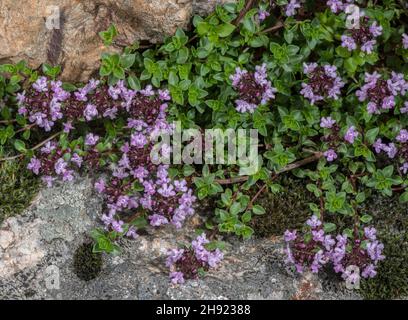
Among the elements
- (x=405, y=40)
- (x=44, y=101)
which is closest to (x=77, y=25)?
(x=44, y=101)

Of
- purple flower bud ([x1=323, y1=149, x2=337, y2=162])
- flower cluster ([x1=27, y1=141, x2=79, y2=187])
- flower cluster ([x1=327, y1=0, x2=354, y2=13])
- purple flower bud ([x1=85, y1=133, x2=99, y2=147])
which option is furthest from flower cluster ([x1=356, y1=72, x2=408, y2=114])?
flower cluster ([x1=27, y1=141, x2=79, y2=187])

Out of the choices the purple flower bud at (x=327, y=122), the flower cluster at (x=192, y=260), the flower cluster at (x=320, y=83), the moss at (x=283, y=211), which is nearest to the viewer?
the flower cluster at (x=192, y=260)

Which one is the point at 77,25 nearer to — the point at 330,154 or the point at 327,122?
the point at 327,122

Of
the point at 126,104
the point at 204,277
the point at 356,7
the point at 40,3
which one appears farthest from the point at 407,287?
the point at 40,3

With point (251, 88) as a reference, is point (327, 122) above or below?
below

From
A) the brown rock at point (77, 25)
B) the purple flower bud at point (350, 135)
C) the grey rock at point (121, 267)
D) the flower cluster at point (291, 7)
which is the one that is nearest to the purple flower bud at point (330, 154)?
the purple flower bud at point (350, 135)

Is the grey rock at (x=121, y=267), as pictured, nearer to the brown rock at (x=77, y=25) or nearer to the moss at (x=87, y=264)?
the moss at (x=87, y=264)

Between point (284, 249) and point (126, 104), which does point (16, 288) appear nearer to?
point (126, 104)
